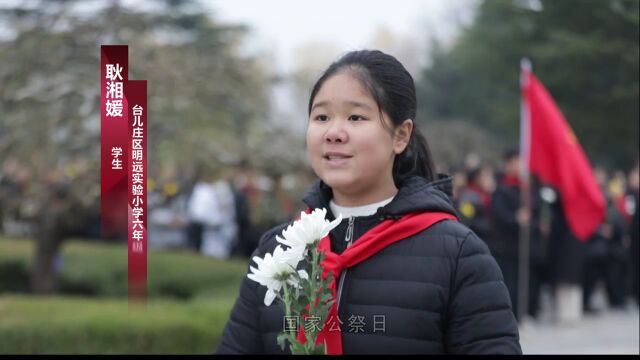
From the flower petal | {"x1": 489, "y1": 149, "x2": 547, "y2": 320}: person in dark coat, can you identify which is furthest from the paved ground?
→ the flower petal

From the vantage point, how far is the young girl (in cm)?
226

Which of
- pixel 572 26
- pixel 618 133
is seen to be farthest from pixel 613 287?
pixel 572 26

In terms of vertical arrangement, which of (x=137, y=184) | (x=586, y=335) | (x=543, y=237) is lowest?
(x=586, y=335)

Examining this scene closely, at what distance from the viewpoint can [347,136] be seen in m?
2.31

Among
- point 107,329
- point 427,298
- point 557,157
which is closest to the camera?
point 427,298

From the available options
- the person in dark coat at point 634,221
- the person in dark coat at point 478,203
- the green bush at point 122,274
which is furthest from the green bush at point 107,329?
the person in dark coat at point 634,221

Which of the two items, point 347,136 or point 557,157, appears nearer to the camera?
point 347,136

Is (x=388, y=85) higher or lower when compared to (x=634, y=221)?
higher

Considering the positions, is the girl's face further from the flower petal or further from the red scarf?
the flower petal

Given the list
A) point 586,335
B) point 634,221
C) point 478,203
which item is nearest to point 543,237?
point 478,203

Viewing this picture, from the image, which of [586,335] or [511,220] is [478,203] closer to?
[511,220]

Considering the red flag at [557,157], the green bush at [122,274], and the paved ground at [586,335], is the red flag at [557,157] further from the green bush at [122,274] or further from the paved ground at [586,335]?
the green bush at [122,274]

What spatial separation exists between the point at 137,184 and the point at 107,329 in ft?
16.1

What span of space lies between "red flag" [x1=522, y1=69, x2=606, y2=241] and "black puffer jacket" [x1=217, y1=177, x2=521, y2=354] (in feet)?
23.3
